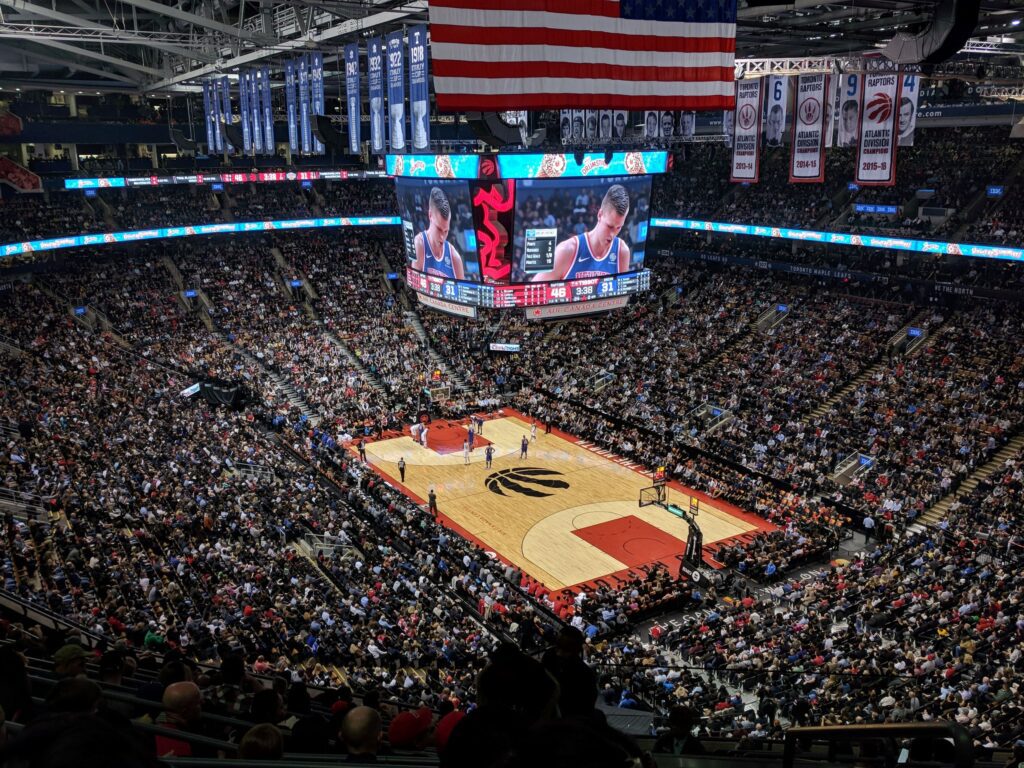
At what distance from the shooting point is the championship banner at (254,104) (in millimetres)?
28036

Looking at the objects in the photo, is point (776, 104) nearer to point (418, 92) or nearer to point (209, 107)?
point (418, 92)

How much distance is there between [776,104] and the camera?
2466 centimetres

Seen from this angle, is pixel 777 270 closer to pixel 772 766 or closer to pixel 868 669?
pixel 868 669

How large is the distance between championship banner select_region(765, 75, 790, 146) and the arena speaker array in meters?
10.5

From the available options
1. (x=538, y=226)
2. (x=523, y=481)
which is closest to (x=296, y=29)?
(x=538, y=226)

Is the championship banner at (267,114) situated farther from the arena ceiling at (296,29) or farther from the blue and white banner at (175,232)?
the blue and white banner at (175,232)

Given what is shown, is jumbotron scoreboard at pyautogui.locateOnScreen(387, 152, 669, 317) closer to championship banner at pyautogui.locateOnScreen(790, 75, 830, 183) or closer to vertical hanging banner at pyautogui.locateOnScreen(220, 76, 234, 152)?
championship banner at pyautogui.locateOnScreen(790, 75, 830, 183)

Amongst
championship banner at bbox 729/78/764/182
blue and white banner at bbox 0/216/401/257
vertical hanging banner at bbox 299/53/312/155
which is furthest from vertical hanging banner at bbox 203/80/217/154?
championship banner at bbox 729/78/764/182

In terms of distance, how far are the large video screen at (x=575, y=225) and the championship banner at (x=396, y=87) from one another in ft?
10.9

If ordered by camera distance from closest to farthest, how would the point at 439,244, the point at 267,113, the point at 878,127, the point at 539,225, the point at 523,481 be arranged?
the point at 878,127 → the point at 539,225 → the point at 439,244 → the point at 267,113 → the point at 523,481

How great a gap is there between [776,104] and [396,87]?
11.2 metres

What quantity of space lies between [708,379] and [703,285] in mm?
10192

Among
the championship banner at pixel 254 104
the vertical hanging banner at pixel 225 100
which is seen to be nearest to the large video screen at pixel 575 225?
the championship banner at pixel 254 104

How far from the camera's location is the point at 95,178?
42.9 m
